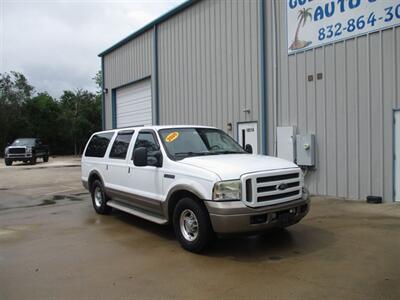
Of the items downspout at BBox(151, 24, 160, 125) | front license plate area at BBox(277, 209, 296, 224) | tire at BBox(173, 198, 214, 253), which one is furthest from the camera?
downspout at BBox(151, 24, 160, 125)

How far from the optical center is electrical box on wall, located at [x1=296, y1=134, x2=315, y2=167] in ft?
37.0

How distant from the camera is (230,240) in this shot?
6539 millimetres

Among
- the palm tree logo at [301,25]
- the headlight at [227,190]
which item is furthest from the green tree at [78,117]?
the headlight at [227,190]

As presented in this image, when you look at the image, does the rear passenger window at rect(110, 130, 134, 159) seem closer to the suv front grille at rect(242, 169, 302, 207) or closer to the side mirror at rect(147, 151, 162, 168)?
the side mirror at rect(147, 151, 162, 168)

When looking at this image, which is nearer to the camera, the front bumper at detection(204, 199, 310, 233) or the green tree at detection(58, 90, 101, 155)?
the front bumper at detection(204, 199, 310, 233)

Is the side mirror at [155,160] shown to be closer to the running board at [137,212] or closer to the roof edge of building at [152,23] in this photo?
→ the running board at [137,212]

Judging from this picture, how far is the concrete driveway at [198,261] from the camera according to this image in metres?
4.46

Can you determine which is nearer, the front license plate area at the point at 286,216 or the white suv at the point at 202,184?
the white suv at the point at 202,184

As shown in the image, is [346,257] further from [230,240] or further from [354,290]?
[230,240]

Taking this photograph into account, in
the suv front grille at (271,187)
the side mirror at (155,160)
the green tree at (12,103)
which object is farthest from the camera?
the green tree at (12,103)

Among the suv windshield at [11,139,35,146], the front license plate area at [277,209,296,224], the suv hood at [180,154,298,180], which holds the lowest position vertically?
the front license plate area at [277,209,296,224]

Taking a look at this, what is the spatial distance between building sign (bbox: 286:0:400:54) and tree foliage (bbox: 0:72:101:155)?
39664mm

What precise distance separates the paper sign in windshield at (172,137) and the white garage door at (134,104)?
519 inches

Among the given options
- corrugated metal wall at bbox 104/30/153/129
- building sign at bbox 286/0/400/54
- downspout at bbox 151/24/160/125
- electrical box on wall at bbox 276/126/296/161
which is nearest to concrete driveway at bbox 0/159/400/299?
electrical box on wall at bbox 276/126/296/161
